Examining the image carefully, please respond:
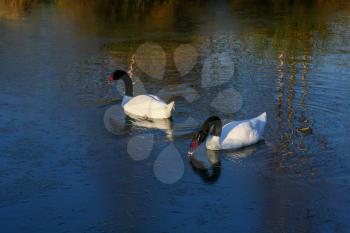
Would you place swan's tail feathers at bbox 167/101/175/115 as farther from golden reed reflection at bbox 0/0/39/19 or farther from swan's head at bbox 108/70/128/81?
golden reed reflection at bbox 0/0/39/19

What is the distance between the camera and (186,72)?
1502cm

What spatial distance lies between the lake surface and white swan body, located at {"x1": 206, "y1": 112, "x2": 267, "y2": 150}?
171 mm

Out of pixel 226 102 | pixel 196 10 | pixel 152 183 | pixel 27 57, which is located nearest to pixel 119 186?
pixel 152 183

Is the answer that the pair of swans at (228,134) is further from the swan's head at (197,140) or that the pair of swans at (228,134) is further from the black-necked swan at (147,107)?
the black-necked swan at (147,107)

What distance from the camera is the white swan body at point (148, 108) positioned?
11406 mm

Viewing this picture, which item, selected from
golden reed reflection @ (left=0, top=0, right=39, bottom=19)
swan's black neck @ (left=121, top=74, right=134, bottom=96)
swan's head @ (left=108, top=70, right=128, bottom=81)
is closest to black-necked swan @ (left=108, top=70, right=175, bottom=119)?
swan's black neck @ (left=121, top=74, right=134, bottom=96)

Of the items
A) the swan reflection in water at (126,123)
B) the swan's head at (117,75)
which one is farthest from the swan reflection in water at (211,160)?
the swan's head at (117,75)

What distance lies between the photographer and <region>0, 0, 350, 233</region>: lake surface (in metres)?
7.89

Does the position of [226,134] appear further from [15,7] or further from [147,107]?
[15,7]

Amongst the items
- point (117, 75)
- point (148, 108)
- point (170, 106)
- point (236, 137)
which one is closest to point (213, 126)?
point (236, 137)

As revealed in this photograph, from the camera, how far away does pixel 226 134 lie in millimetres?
10102

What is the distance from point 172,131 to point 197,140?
118 cm

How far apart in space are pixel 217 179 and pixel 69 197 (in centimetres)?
194

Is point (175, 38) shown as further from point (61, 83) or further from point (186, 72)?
point (61, 83)
